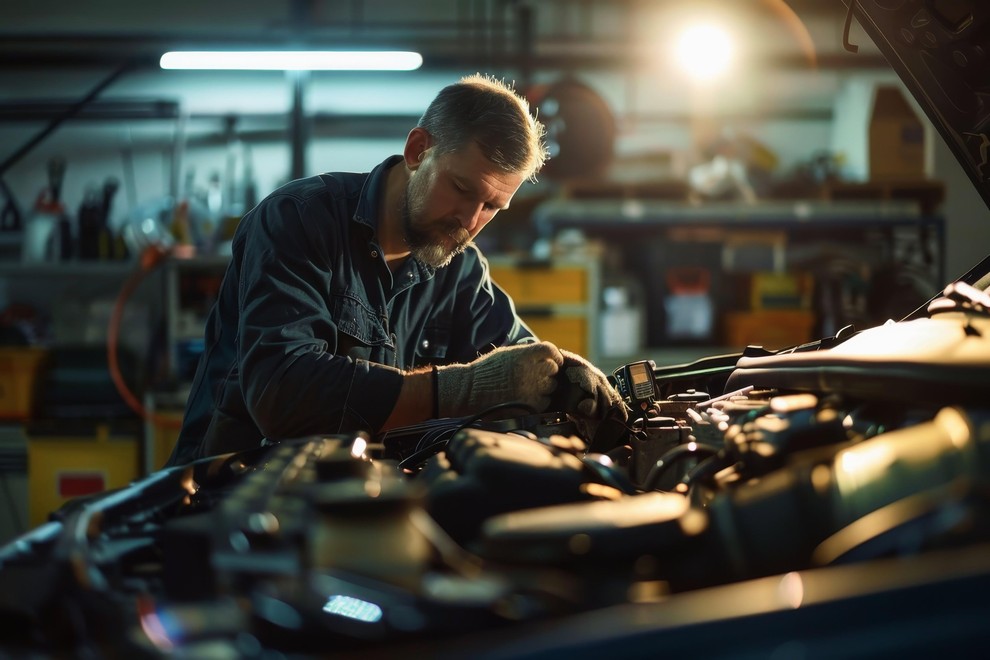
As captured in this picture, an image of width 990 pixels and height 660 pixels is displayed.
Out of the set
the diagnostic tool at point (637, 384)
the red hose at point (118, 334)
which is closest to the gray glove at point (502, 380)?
the diagnostic tool at point (637, 384)

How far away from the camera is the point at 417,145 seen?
6.67 ft

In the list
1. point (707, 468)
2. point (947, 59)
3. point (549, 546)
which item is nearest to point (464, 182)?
point (947, 59)

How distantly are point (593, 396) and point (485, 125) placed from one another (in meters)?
0.71

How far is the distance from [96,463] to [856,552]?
14.5ft

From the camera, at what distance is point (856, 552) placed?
0.79 meters

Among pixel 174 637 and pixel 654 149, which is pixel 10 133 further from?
pixel 174 637

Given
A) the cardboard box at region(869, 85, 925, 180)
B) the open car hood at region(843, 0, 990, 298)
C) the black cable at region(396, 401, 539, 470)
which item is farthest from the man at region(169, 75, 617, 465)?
the cardboard box at region(869, 85, 925, 180)

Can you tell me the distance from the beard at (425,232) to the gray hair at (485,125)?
0.40ft

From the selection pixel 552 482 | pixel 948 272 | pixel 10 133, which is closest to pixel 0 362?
pixel 10 133

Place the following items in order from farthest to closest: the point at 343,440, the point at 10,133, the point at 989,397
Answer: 1. the point at 10,133
2. the point at 343,440
3. the point at 989,397

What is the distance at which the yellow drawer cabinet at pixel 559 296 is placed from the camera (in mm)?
4883

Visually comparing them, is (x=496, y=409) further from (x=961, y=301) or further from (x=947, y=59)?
(x=947, y=59)

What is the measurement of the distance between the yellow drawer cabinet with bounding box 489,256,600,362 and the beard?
9.31 feet

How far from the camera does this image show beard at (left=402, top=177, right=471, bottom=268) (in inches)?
77.9
